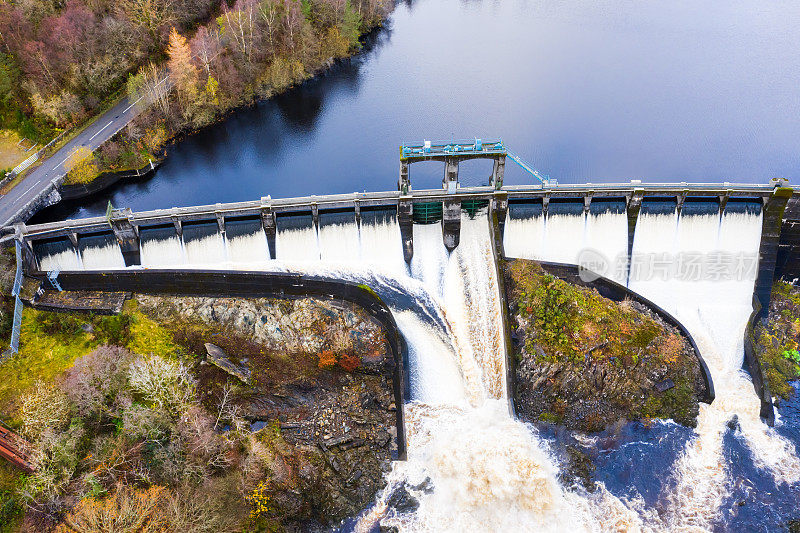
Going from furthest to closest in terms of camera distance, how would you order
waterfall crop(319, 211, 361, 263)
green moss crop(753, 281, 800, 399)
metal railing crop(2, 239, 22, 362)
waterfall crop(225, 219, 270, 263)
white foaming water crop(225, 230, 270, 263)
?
waterfall crop(319, 211, 361, 263), white foaming water crop(225, 230, 270, 263), waterfall crop(225, 219, 270, 263), green moss crop(753, 281, 800, 399), metal railing crop(2, 239, 22, 362)

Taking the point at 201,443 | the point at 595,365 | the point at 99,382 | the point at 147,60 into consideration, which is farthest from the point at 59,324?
the point at 147,60

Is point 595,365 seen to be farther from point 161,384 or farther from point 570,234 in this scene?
point 161,384

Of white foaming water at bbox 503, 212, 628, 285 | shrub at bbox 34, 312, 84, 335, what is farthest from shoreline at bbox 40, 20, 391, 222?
white foaming water at bbox 503, 212, 628, 285

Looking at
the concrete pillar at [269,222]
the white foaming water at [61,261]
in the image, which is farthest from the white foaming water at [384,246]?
the white foaming water at [61,261]

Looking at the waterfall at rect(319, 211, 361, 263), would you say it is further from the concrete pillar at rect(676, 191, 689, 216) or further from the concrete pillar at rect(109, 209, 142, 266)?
the concrete pillar at rect(676, 191, 689, 216)

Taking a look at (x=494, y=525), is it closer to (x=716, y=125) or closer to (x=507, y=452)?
(x=507, y=452)

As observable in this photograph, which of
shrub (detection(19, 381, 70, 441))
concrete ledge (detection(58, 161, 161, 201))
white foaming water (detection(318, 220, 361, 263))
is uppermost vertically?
concrete ledge (detection(58, 161, 161, 201))

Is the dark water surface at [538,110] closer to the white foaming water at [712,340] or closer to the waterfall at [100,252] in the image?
the white foaming water at [712,340]
